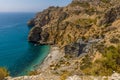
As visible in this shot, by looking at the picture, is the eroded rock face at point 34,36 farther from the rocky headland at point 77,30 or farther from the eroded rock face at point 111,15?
the eroded rock face at point 111,15

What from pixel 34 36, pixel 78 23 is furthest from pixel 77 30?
pixel 34 36

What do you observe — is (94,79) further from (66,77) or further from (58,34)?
(58,34)

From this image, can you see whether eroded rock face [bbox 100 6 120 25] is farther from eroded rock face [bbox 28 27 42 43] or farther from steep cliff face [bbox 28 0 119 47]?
eroded rock face [bbox 28 27 42 43]

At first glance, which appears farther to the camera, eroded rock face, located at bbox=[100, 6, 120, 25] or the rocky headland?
eroded rock face, located at bbox=[100, 6, 120, 25]

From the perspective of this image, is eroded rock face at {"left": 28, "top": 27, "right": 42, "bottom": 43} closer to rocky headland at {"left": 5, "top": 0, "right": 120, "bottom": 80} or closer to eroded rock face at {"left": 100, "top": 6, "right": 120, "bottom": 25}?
rocky headland at {"left": 5, "top": 0, "right": 120, "bottom": 80}

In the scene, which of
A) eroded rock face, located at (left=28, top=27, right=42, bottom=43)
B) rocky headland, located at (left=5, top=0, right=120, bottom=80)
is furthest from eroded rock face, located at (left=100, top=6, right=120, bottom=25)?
eroded rock face, located at (left=28, top=27, right=42, bottom=43)

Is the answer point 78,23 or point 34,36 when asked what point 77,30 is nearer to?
point 78,23

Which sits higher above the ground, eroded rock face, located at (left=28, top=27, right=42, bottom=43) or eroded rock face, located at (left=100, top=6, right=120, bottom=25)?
eroded rock face, located at (left=100, top=6, right=120, bottom=25)

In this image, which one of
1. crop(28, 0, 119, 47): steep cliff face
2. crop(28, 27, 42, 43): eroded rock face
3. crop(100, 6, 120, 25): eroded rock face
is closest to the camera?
crop(100, 6, 120, 25): eroded rock face

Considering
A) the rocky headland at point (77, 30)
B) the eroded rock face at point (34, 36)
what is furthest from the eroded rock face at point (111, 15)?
the eroded rock face at point (34, 36)

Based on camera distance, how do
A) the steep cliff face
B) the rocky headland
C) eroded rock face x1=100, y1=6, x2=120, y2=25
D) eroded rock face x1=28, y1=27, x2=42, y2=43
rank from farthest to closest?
eroded rock face x1=28, y1=27, x2=42, y2=43
the steep cliff face
eroded rock face x1=100, y1=6, x2=120, y2=25
the rocky headland

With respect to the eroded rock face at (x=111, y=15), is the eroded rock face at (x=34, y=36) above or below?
below
